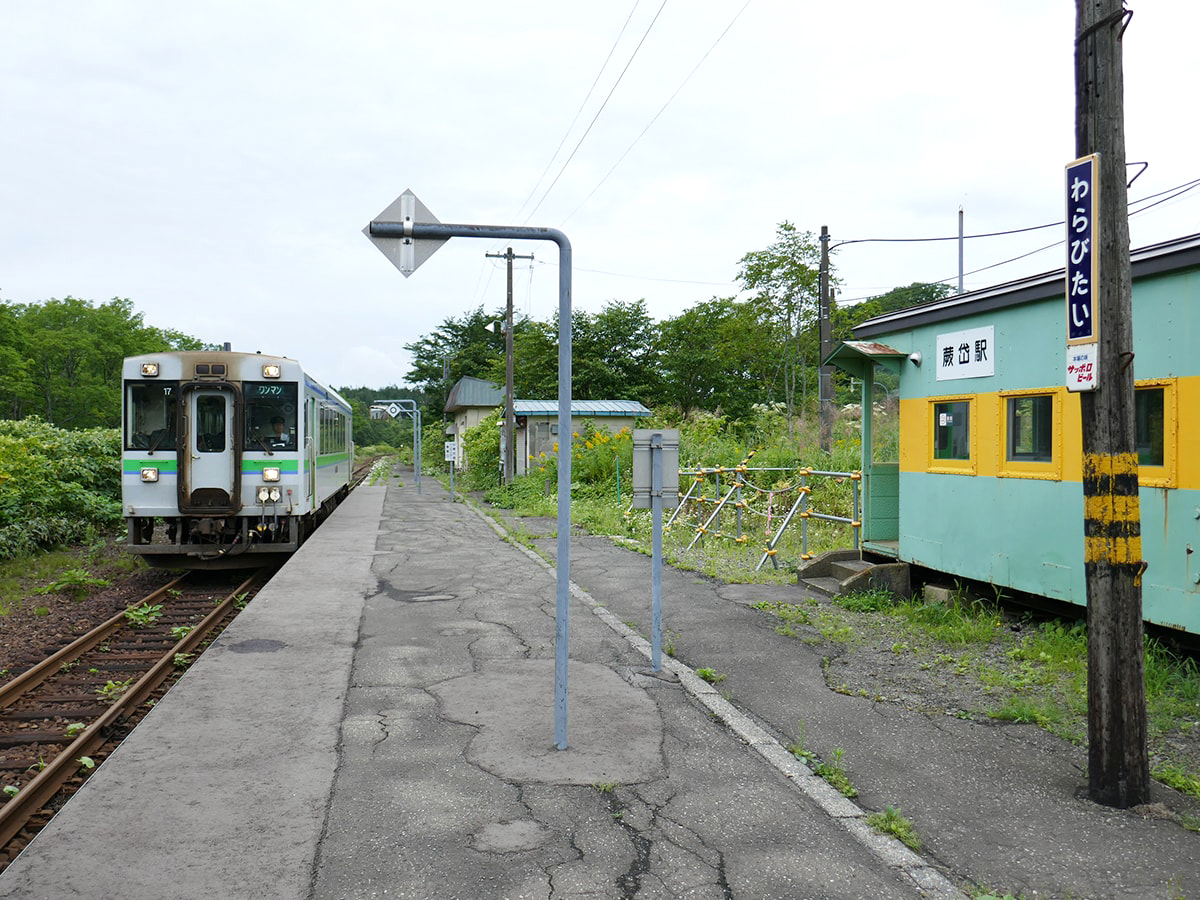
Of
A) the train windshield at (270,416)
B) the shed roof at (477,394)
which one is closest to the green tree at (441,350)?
the shed roof at (477,394)

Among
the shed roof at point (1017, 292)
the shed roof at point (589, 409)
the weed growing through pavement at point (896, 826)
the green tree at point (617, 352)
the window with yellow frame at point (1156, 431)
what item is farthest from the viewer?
the green tree at point (617, 352)

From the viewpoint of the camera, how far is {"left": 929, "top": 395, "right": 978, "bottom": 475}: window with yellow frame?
Result: 8055 mm

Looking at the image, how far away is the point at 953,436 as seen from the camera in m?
8.34

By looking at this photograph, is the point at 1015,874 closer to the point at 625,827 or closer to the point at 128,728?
the point at 625,827

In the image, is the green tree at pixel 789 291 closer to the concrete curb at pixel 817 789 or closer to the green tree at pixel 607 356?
the green tree at pixel 607 356

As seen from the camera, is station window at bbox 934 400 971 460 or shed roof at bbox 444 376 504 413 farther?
shed roof at bbox 444 376 504 413

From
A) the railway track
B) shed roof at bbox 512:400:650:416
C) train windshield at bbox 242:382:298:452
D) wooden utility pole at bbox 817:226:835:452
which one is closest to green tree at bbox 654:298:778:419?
shed roof at bbox 512:400:650:416

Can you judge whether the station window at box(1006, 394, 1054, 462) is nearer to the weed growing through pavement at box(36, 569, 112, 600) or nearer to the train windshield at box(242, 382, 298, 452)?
the train windshield at box(242, 382, 298, 452)

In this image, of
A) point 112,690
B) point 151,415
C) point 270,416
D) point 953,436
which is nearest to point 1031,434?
point 953,436

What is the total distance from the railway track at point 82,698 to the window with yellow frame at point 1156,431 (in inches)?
267

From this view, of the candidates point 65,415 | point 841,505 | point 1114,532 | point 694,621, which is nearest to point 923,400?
point 694,621

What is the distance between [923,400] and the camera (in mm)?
8781

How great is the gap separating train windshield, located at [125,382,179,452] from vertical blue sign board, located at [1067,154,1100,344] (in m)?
10.3

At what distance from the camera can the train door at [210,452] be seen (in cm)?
1123
